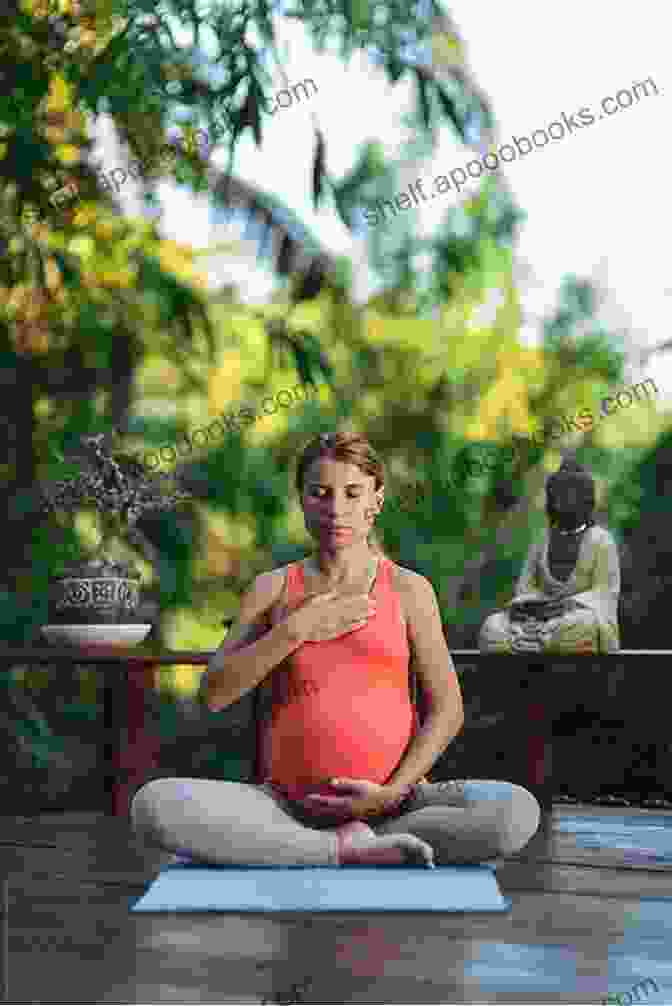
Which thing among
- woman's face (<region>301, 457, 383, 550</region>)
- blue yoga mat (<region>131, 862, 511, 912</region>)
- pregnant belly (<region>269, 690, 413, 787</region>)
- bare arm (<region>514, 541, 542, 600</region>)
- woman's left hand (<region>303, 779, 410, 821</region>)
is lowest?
blue yoga mat (<region>131, 862, 511, 912</region>)

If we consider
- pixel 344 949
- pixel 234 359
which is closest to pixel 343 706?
pixel 344 949

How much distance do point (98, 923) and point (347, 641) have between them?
0.93 m

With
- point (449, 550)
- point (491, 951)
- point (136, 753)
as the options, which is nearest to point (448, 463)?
point (449, 550)

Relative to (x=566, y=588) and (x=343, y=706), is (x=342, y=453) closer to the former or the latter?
(x=343, y=706)

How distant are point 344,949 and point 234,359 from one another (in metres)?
12.0

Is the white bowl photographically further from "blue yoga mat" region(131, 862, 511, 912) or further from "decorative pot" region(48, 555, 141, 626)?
"blue yoga mat" region(131, 862, 511, 912)

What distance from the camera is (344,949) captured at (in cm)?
326

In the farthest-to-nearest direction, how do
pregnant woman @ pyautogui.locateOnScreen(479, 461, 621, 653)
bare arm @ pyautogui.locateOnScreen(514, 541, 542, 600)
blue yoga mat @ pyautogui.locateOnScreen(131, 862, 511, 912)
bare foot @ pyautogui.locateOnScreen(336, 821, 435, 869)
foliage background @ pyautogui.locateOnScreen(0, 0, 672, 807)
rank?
foliage background @ pyautogui.locateOnScreen(0, 0, 672, 807) < bare arm @ pyautogui.locateOnScreen(514, 541, 542, 600) < pregnant woman @ pyautogui.locateOnScreen(479, 461, 621, 653) < bare foot @ pyautogui.locateOnScreen(336, 821, 435, 869) < blue yoga mat @ pyautogui.locateOnScreen(131, 862, 511, 912)

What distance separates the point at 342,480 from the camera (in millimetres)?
4125

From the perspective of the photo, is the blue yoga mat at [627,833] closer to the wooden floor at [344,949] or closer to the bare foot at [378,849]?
the wooden floor at [344,949]

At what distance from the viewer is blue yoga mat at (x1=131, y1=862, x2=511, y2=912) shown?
3658 mm

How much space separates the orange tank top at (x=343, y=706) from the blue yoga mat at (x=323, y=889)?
231mm

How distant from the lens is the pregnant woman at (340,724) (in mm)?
4055

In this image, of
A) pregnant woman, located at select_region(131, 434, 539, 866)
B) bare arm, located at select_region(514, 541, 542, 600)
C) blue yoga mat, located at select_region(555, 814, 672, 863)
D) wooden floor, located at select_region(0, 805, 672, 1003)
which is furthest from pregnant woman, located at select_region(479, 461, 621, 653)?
pregnant woman, located at select_region(131, 434, 539, 866)
